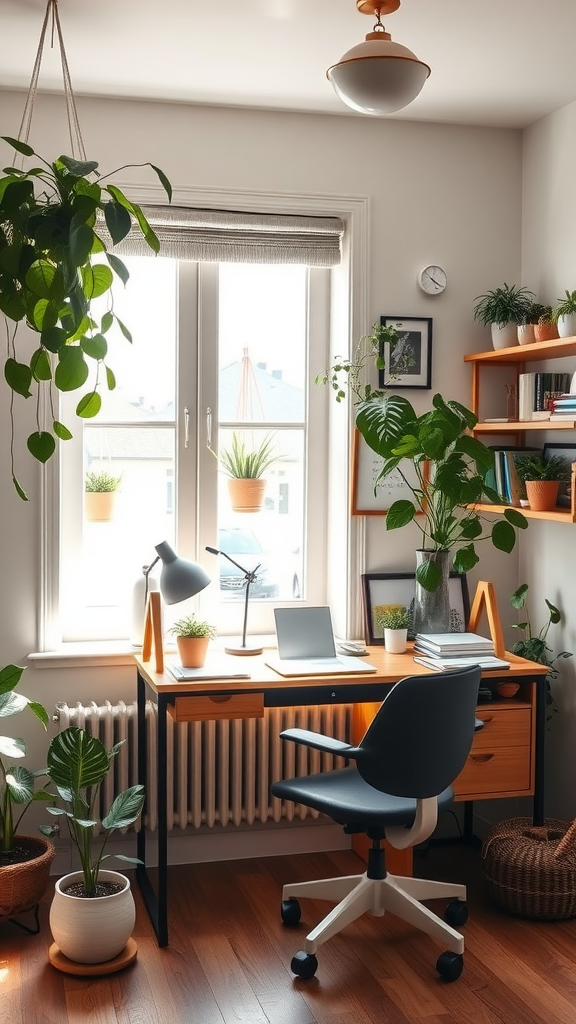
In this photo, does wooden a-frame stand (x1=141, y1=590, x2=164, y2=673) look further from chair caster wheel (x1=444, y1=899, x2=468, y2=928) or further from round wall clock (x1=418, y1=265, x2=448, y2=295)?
round wall clock (x1=418, y1=265, x2=448, y2=295)

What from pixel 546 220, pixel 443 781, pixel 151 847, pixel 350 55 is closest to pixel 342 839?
pixel 151 847

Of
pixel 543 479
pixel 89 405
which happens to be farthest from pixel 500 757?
pixel 89 405

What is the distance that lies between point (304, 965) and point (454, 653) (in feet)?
3.80

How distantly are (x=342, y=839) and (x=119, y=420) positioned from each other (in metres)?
1.81

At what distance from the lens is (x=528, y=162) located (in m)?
4.00

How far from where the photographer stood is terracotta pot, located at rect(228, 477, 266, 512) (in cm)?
390

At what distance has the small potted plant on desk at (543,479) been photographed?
3518 millimetres

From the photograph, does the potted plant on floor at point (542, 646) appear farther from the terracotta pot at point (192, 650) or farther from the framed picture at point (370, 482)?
the terracotta pot at point (192, 650)

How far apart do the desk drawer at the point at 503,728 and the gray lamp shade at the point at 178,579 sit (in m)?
1.04

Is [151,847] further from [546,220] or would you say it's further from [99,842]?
[546,220]

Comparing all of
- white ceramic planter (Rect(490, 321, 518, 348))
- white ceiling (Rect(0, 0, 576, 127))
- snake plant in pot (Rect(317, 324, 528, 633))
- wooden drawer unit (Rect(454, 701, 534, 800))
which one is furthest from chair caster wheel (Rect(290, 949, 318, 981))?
white ceiling (Rect(0, 0, 576, 127))

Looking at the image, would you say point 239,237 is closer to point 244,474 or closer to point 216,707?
point 244,474

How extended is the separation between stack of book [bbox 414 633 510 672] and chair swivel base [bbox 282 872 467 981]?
70 centimetres

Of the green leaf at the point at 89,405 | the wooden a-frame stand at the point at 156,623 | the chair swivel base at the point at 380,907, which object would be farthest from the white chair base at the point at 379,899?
the green leaf at the point at 89,405
